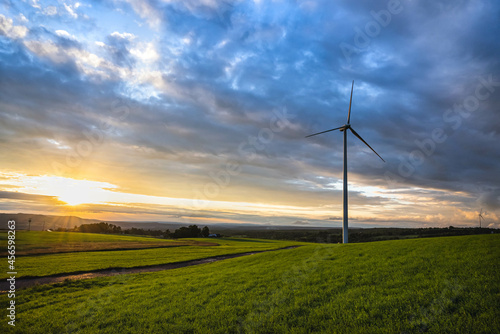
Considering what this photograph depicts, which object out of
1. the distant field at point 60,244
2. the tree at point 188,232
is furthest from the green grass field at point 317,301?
the tree at point 188,232

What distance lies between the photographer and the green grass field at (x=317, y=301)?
380 inches

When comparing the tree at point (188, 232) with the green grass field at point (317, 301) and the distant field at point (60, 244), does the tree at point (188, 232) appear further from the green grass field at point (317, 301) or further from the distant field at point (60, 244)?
the green grass field at point (317, 301)

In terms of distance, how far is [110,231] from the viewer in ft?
573

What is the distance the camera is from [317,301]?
1284cm

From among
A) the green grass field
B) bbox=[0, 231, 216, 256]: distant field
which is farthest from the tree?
the green grass field

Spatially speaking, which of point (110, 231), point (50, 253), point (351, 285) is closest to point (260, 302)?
point (351, 285)

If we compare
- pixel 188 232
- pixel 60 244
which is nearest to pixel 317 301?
pixel 60 244

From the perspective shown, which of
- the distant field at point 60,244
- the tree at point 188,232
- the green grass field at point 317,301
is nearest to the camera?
the green grass field at point 317,301

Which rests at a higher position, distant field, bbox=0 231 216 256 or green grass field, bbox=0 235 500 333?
green grass field, bbox=0 235 500 333

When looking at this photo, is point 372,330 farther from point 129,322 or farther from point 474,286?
point 129,322

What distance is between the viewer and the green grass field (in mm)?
9656

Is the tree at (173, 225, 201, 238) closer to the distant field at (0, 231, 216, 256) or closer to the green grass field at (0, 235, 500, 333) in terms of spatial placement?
the distant field at (0, 231, 216, 256)

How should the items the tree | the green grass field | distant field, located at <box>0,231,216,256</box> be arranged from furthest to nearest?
the tree < distant field, located at <box>0,231,216,256</box> < the green grass field

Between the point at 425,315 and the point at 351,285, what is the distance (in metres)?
5.03
